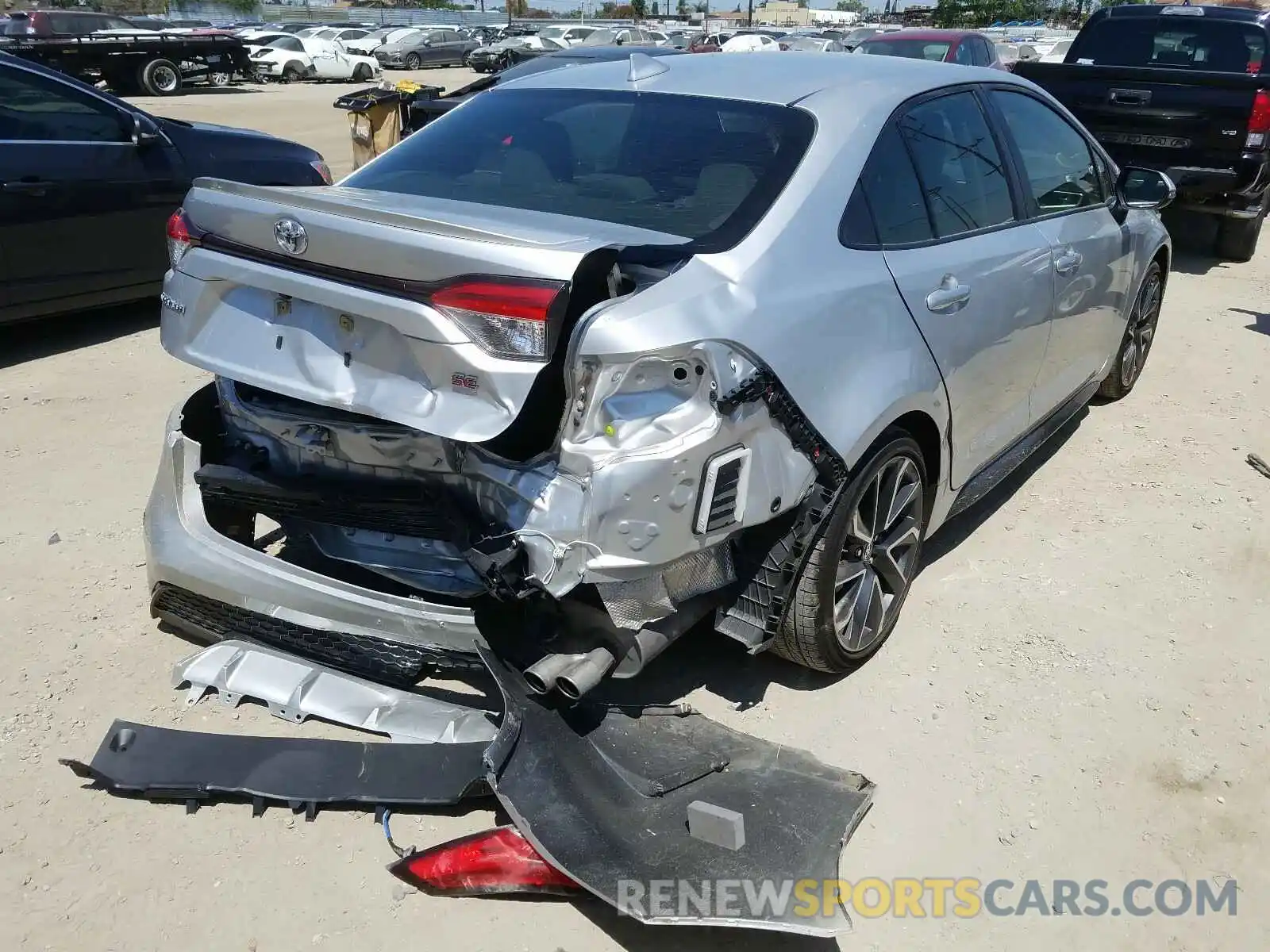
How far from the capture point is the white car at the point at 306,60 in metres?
31.7

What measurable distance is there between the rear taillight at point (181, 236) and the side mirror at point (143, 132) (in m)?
3.90

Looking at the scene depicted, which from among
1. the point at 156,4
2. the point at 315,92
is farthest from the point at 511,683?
the point at 156,4

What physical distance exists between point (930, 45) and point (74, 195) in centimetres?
1243

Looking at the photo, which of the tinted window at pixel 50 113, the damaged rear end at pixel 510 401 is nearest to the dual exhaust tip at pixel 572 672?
the damaged rear end at pixel 510 401

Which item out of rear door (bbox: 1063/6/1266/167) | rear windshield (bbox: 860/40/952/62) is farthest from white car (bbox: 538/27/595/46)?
rear door (bbox: 1063/6/1266/167)

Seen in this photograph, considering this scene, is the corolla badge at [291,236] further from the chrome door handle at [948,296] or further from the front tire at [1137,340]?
the front tire at [1137,340]

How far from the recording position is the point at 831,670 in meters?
3.13

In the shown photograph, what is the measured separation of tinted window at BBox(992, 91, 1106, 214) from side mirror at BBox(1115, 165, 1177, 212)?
0.31 meters

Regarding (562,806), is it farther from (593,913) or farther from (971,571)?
(971,571)

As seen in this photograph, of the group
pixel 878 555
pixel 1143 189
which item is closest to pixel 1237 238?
pixel 1143 189

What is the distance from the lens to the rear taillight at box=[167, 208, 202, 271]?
2.87 m

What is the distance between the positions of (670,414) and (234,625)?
4.83 feet

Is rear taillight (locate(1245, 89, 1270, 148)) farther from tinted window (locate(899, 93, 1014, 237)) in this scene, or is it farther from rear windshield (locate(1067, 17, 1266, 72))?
tinted window (locate(899, 93, 1014, 237))

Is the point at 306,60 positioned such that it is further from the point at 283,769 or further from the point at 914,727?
the point at 914,727
